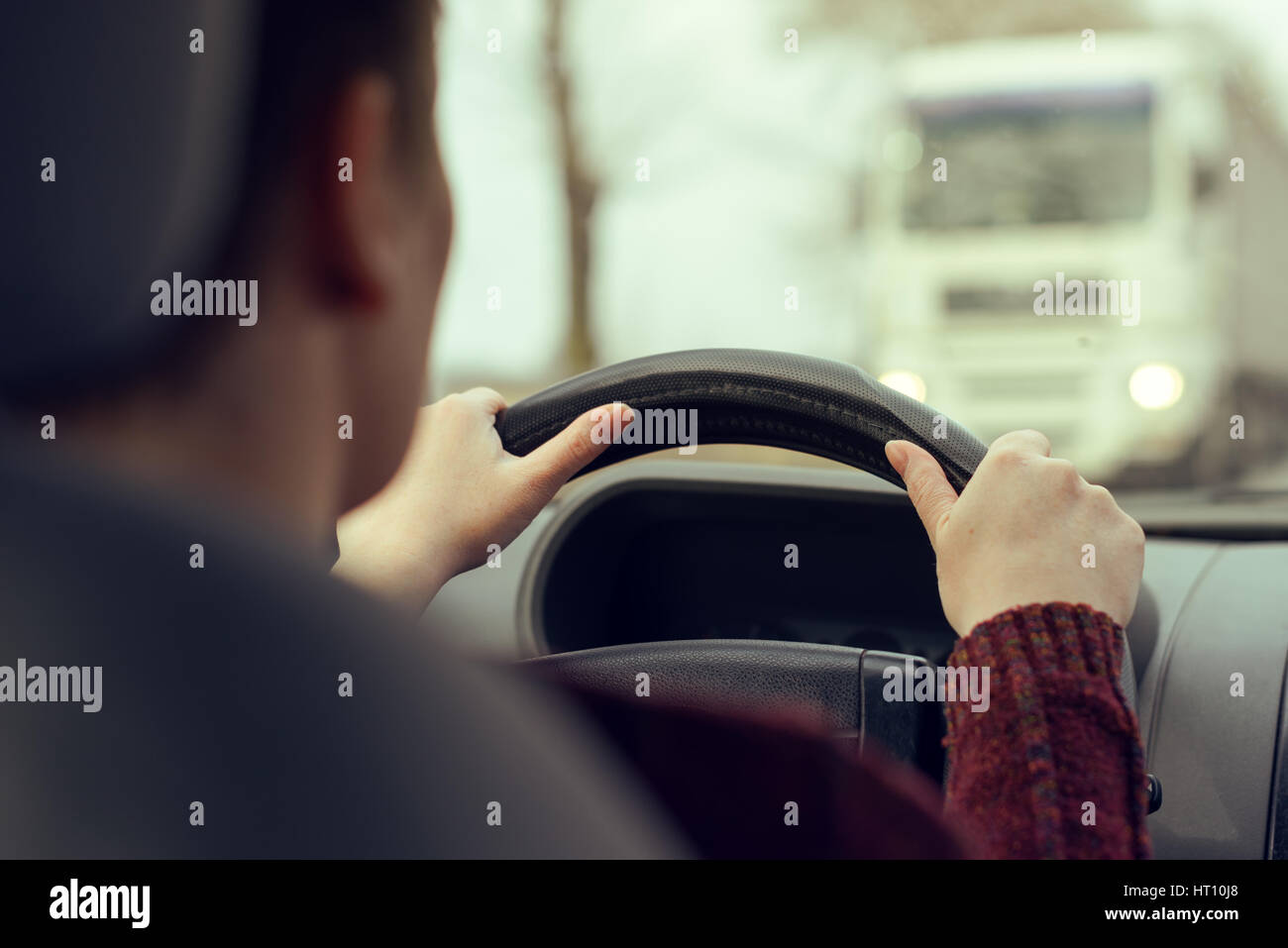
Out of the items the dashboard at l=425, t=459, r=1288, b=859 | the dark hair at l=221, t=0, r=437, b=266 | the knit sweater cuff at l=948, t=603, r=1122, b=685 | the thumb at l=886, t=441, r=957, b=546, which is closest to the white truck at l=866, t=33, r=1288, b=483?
the dashboard at l=425, t=459, r=1288, b=859

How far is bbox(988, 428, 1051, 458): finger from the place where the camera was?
1.20 m

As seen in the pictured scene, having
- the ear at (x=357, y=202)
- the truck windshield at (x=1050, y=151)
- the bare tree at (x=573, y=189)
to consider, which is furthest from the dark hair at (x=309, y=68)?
the bare tree at (x=573, y=189)

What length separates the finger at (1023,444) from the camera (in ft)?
3.95

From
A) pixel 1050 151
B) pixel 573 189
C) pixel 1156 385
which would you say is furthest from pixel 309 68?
pixel 573 189

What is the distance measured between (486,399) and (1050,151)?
27.6 ft

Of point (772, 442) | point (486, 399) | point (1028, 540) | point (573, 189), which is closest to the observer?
point (1028, 540)

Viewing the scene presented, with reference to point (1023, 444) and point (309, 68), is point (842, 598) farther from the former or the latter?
point (309, 68)

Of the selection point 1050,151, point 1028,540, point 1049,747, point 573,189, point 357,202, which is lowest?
point 1049,747

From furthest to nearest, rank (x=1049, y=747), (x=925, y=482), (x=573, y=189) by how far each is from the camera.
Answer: (x=573, y=189) → (x=925, y=482) → (x=1049, y=747)

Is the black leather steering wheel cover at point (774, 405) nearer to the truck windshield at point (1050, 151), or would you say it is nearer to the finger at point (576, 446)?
the finger at point (576, 446)

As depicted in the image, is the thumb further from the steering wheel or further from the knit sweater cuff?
the knit sweater cuff

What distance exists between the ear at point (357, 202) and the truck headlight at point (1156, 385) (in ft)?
28.3

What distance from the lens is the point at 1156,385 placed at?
8703mm

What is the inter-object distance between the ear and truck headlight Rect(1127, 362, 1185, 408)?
862cm
